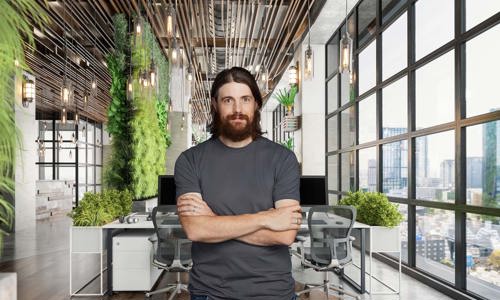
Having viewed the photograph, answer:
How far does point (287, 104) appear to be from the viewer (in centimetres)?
966

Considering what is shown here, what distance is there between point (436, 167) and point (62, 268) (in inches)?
199

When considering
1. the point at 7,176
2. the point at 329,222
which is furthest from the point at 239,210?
the point at 329,222

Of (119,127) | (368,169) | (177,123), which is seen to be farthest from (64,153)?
(368,169)

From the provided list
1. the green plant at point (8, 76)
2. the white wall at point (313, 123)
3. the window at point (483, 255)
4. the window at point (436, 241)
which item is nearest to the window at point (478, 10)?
the window at point (483, 255)

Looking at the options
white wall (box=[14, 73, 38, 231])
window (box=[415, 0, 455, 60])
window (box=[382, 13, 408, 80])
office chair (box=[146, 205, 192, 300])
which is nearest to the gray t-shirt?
office chair (box=[146, 205, 192, 300])

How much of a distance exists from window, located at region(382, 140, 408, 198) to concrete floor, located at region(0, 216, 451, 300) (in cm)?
109

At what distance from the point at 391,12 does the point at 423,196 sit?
108 inches

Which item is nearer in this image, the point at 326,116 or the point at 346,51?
the point at 346,51

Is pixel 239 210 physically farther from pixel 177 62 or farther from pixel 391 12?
pixel 391 12

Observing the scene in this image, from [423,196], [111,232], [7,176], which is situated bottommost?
[111,232]

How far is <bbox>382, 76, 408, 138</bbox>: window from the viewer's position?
20.2 feet

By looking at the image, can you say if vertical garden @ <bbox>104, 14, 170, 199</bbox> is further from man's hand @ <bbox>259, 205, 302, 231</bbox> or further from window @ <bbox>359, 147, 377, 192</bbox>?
man's hand @ <bbox>259, 205, 302, 231</bbox>

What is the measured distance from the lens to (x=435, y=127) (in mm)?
5152

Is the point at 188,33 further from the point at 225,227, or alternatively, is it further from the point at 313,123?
the point at 225,227
